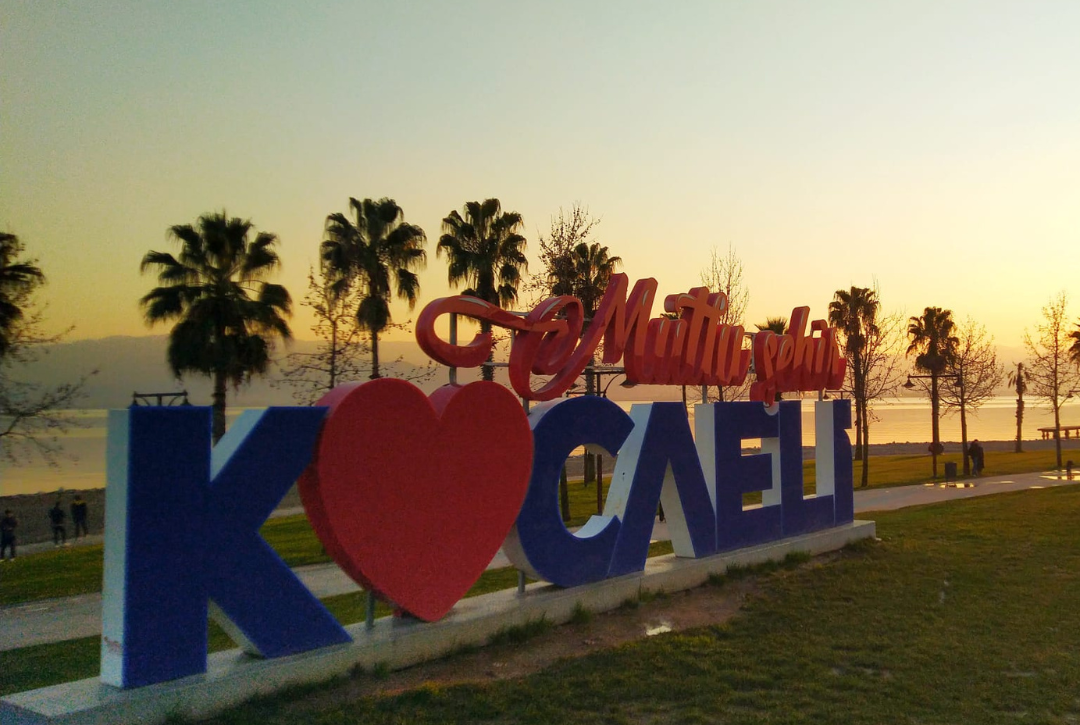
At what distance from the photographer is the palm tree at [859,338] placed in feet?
124

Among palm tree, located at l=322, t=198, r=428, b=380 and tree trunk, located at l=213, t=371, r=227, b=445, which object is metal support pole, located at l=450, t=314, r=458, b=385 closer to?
palm tree, located at l=322, t=198, r=428, b=380

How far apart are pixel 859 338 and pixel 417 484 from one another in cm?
3327

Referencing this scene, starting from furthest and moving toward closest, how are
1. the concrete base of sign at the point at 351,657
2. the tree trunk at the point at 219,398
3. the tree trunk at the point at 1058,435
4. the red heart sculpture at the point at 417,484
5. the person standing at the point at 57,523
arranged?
the tree trunk at the point at 1058,435
the person standing at the point at 57,523
the tree trunk at the point at 219,398
the red heart sculpture at the point at 417,484
the concrete base of sign at the point at 351,657

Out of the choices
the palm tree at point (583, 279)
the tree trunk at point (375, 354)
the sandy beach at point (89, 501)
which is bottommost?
the sandy beach at point (89, 501)

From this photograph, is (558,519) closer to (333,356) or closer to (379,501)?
(379,501)

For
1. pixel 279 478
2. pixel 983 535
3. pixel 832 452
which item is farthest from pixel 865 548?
pixel 279 478

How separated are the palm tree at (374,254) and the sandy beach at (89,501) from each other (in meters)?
7.56

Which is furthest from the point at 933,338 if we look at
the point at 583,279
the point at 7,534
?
the point at 7,534

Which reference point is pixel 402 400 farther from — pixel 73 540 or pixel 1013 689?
pixel 73 540

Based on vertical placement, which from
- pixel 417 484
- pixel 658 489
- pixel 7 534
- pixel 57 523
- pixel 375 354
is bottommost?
pixel 57 523

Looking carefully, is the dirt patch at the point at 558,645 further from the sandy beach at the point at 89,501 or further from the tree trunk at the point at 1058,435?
the tree trunk at the point at 1058,435

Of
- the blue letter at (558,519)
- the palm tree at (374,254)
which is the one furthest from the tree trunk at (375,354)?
the blue letter at (558,519)

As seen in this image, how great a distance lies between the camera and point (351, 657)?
26.9 feet

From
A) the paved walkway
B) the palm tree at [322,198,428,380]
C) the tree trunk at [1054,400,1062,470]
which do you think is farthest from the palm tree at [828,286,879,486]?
the palm tree at [322,198,428,380]
